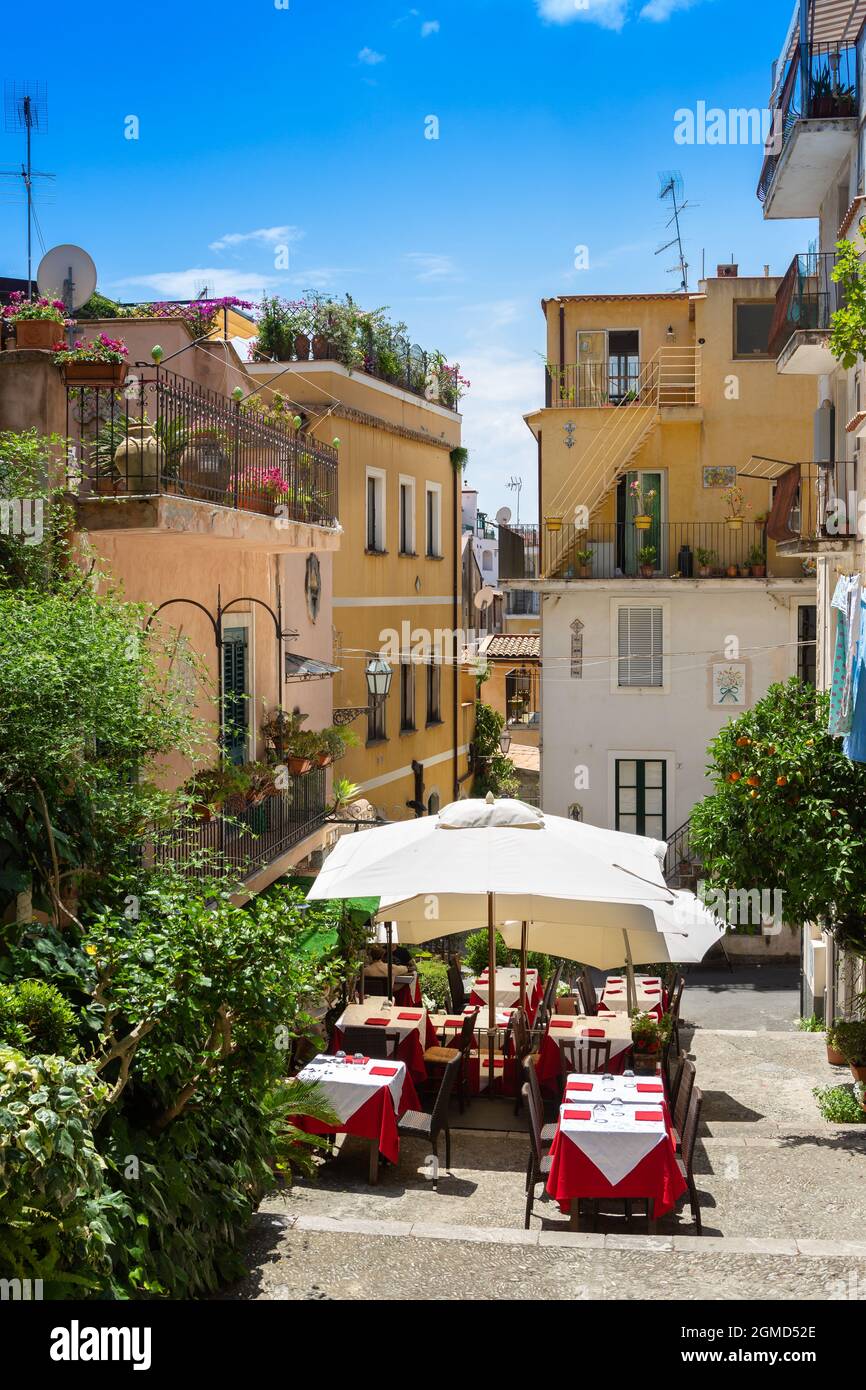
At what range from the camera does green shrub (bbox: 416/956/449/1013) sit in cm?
1756

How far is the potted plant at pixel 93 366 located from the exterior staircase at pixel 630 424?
1953cm

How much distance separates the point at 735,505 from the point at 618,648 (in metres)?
3.98

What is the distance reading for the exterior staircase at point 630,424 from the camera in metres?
29.9

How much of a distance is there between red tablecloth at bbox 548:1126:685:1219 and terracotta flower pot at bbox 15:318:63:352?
7.42 metres

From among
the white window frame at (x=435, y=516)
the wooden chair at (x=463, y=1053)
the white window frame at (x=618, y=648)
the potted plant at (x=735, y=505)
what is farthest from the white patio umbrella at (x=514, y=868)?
the white window frame at (x=435, y=516)

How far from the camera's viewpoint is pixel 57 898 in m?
8.76

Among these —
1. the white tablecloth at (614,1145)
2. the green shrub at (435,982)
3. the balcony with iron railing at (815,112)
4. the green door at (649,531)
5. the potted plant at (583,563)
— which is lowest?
the green shrub at (435,982)

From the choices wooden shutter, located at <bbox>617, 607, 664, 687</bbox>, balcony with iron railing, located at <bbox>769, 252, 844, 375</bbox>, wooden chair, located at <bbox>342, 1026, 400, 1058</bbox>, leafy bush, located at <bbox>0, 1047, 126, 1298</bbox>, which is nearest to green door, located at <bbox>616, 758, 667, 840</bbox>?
wooden shutter, located at <bbox>617, 607, 664, 687</bbox>

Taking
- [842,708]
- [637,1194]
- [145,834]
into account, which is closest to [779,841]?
[842,708]

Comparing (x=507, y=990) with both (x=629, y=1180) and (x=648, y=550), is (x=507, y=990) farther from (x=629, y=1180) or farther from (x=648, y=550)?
(x=648, y=550)

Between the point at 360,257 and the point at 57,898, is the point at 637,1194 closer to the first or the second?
the point at 57,898

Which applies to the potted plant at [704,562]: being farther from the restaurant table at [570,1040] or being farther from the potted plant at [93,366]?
the potted plant at [93,366]

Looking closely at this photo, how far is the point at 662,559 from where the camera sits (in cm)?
2969
